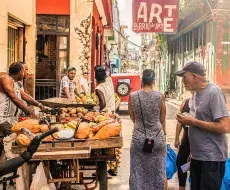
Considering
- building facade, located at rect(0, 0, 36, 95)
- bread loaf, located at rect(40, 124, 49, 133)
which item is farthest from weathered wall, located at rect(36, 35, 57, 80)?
bread loaf, located at rect(40, 124, 49, 133)

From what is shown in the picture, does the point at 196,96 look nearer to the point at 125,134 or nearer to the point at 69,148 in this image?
the point at 69,148

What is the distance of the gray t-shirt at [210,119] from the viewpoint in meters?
4.42

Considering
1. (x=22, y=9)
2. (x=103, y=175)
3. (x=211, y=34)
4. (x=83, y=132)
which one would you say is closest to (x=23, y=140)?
(x=83, y=132)

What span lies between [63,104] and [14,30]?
6.53 meters

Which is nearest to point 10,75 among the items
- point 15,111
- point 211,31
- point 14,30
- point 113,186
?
point 15,111

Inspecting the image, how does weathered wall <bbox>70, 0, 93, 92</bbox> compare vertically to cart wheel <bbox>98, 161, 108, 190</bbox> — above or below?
above

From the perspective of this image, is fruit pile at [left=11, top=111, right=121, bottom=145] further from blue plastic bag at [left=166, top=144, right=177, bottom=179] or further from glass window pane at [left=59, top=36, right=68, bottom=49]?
glass window pane at [left=59, top=36, right=68, bottom=49]

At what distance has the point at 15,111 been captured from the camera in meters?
7.08

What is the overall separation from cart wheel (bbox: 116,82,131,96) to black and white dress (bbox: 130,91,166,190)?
648 inches

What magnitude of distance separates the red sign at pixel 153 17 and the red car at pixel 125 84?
5738 mm

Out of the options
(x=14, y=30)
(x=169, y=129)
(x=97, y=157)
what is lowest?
(x=169, y=129)

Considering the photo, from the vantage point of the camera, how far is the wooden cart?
4711mm

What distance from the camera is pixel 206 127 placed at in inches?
174

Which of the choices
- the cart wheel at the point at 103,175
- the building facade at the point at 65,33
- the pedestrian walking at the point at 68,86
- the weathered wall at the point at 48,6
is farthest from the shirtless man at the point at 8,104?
the weathered wall at the point at 48,6
